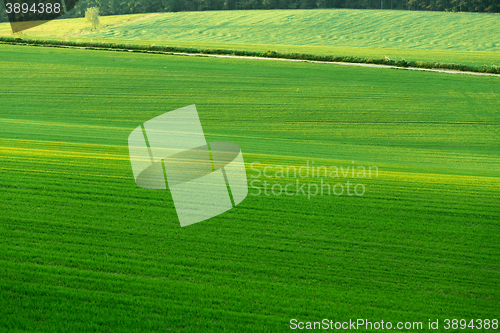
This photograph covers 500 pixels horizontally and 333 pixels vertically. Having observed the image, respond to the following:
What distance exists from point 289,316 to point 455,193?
306 inches

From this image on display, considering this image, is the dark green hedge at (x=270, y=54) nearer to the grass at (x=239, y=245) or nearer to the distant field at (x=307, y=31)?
the distant field at (x=307, y=31)

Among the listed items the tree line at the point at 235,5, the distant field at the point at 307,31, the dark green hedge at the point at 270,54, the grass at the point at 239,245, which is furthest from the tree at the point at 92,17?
the grass at the point at 239,245

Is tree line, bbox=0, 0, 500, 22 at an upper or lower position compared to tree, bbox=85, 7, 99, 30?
upper

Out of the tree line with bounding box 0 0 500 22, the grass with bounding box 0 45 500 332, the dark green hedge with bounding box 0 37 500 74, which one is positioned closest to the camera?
the grass with bounding box 0 45 500 332

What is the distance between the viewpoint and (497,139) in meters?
24.4

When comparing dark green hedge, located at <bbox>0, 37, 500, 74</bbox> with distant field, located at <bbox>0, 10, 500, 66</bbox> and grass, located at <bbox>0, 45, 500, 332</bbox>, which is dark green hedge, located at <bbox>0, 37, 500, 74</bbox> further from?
grass, located at <bbox>0, 45, 500, 332</bbox>

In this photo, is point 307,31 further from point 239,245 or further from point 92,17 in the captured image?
point 239,245

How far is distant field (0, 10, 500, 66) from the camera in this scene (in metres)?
54.6

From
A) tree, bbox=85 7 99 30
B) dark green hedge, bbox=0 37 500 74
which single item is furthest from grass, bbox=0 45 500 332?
tree, bbox=85 7 99 30

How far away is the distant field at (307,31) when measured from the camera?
5459cm

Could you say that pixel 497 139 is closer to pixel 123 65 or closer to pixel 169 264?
pixel 169 264

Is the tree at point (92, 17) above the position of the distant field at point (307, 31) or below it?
above

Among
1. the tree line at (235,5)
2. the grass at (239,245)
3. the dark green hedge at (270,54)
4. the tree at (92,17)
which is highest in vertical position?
the tree line at (235,5)

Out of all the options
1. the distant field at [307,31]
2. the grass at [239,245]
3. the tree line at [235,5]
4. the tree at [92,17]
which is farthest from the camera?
the tree line at [235,5]
